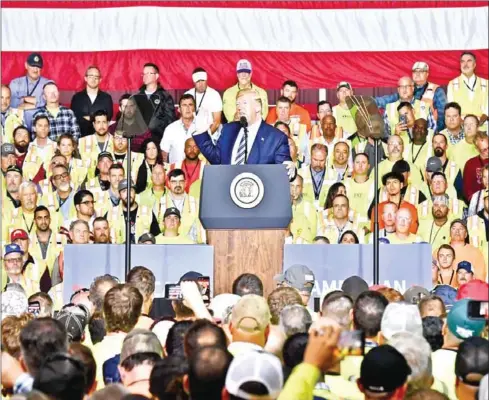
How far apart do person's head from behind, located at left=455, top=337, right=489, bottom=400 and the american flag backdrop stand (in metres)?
9.20

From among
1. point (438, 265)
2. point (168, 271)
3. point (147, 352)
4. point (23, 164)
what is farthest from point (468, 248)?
point (147, 352)

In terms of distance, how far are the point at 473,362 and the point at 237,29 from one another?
31.7ft

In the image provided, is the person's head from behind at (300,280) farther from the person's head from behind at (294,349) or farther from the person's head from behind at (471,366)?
the person's head from behind at (471,366)

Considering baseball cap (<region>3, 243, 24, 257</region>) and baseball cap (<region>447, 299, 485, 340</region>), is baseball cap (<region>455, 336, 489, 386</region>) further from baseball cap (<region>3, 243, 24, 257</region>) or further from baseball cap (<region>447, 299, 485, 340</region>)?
baseball cap (<region>3, 243, 24, 257</region>)

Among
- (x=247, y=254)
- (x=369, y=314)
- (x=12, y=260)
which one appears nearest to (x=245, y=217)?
(x=247, y=254)

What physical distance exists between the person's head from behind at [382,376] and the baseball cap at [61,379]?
2.85ft

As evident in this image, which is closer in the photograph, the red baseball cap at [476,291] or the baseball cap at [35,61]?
the red baseball cap at [476,291]

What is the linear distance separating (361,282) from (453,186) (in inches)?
160

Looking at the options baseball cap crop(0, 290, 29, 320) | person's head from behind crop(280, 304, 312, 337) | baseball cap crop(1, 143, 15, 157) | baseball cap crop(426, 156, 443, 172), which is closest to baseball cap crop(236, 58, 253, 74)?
baseball cap crop(426, 156, 443, 172)

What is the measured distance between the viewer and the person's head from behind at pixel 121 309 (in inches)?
221

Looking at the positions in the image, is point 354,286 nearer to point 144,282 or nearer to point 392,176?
point 144,282

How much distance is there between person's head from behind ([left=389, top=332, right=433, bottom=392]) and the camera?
4.60 metres

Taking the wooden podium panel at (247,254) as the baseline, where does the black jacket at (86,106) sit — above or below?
above

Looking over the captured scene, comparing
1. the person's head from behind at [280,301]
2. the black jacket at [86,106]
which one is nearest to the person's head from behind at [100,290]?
the person's head from behind at [280,301]
